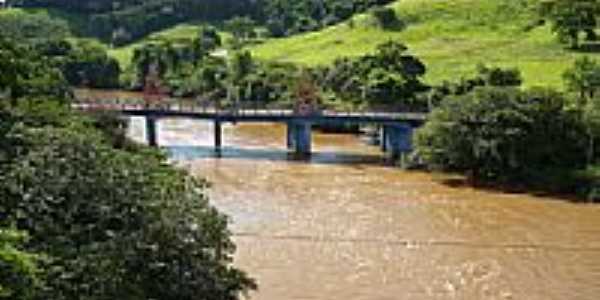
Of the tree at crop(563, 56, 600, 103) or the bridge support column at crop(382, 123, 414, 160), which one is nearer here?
the tree at crop(563, 56, 600, 103)

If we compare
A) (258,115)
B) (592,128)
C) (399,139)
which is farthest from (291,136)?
(592,128)

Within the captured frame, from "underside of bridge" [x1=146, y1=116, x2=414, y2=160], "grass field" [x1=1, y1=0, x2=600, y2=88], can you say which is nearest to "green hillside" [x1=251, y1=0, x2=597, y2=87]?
"grass field" [x1=1, y1=0, x2=600, y2=88]

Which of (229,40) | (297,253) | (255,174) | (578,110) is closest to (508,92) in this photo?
(578,110)

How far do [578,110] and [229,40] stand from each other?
306 feet

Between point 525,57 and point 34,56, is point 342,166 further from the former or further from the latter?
point 525,57

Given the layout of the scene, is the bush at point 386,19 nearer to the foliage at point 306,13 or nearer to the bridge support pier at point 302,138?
the foliage at point 306,13

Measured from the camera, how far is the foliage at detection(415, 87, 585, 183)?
7025cm

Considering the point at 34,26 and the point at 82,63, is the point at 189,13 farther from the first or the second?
the point at 82,63

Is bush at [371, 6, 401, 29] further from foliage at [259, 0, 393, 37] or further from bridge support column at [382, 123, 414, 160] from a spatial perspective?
bridge support column at [382, 123, 414, 160]

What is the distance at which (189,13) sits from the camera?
18762 centimetres

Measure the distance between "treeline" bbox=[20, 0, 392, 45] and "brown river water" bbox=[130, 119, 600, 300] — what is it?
3230 inches

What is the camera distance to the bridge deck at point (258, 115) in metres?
83.7

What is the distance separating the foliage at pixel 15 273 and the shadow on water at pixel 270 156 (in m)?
56.8

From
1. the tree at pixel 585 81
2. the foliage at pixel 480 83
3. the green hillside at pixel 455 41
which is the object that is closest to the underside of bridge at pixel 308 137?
the foliage at pixel 480 83
